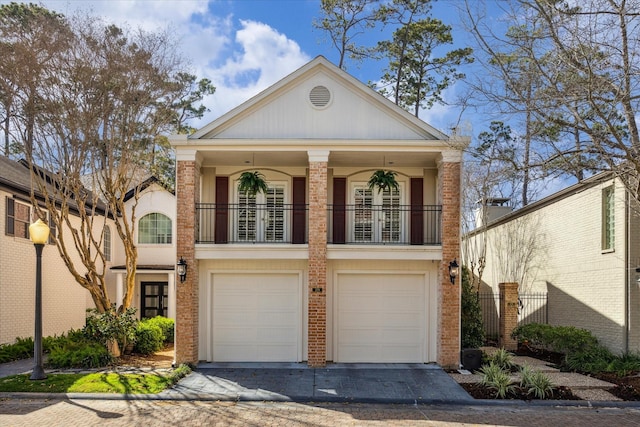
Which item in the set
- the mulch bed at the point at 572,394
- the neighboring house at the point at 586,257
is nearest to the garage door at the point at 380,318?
the mulch bed at the point at 572,394

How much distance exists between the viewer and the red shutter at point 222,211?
13375 millimetres

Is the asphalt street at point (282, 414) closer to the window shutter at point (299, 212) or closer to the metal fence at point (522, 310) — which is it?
the window shutter at point (299, 212)

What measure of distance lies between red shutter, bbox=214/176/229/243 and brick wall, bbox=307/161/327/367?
2.51 meters

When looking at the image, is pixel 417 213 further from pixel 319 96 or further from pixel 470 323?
pixel 319 96

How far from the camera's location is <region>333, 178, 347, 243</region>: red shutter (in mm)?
13375

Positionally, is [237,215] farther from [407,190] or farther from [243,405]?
[243,405]

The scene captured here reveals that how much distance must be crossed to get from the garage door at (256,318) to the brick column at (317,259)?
2.78ft

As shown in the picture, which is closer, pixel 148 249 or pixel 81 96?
pixel 81 96

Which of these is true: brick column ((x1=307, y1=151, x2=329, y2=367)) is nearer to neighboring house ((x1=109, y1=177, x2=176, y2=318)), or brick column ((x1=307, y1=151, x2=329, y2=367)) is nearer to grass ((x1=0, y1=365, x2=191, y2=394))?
grass ((x1=0, y1=365, x2=191, y2=394))

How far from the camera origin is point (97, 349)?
12.2 metres

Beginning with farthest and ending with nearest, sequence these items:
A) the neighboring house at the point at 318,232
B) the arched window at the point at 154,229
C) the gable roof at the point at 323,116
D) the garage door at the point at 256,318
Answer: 1. the arched window at the point at 154,229
2. the garage door at the point at 256,318
3. the gable roof at the point at 323,116
4. the neighboring house at the point at 318,232

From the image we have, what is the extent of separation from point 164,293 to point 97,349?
787 cm

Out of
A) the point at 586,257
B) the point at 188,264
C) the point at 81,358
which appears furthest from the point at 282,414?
the point at 586,257

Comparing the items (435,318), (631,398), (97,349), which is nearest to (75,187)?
(97,349)
